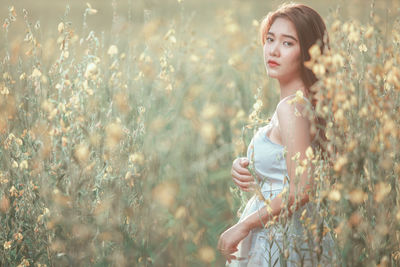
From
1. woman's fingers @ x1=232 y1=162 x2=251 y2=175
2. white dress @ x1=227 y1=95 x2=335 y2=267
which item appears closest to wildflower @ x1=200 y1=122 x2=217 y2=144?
woman's fingers @ x1=232 y1=162 x2=251 y2=175

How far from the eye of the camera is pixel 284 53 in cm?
196

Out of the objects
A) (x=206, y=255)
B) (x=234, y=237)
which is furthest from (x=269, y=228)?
(x=206, y=255)

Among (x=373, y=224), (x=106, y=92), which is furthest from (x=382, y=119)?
(x=106, y=92)

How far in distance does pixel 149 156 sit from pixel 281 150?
31.0 inches

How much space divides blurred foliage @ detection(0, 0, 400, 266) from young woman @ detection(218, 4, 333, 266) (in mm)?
110

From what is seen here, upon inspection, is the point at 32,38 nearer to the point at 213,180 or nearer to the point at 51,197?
the point at 51,197

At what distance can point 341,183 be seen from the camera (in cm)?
167

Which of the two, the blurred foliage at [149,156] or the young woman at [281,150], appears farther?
the young woman at [281,150]

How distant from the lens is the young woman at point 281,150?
1774mm

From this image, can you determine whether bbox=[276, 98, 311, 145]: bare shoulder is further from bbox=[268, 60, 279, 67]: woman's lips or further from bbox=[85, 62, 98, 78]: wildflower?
bbox=[85, 62, 98, 78]: wildflower

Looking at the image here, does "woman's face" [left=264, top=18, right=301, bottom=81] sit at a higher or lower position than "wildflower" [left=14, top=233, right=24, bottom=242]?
higher

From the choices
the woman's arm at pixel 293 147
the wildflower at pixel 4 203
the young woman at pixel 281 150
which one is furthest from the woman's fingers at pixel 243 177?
the wildflower at pixel 4 203

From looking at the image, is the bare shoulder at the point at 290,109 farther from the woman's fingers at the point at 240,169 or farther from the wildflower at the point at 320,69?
the woman's fingers at the point at 240,169

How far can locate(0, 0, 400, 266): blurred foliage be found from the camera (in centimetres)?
166
